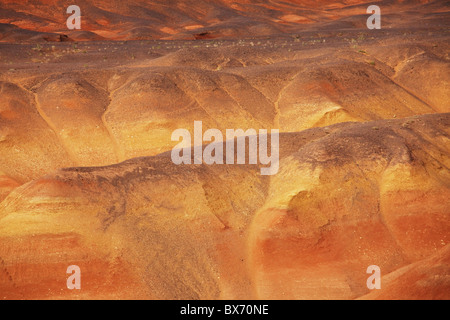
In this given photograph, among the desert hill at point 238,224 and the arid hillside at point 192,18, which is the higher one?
the arid hillside at point 192,18

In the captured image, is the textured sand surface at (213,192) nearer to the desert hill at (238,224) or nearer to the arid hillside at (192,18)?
the desert hill at (238,224)

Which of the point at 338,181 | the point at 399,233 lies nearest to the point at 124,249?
the point at 338,181

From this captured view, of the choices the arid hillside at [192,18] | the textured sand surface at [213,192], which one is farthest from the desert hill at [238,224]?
the arid hillside at [192,18]

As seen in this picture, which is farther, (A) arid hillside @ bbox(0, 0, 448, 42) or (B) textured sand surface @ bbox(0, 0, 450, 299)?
(A) arid hillside @ bbox(0, 0, 448, 42)

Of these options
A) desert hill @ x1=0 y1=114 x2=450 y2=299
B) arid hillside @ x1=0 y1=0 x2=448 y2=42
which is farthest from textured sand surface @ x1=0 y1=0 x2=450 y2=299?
arid hillside @ x1=0 y1=0 x2=448 y2=42

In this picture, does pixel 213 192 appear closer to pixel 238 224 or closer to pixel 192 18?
pixel 238 224

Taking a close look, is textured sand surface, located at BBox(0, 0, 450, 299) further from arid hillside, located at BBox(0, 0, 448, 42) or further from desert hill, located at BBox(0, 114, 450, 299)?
arid hillside, located at BBox(0, 0, 448, 42)

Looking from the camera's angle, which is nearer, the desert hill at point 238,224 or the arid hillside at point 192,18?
the desert hill at point 238,224

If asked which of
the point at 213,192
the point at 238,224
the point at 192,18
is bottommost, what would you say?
the point at 238,224

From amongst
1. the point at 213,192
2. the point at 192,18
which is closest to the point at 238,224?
the point at 213,192

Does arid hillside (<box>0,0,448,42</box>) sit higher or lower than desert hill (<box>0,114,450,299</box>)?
higher

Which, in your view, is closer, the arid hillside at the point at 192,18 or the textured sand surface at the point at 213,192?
the textured sand surface at the point at 213,192

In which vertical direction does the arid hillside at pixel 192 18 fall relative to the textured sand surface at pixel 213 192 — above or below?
above
